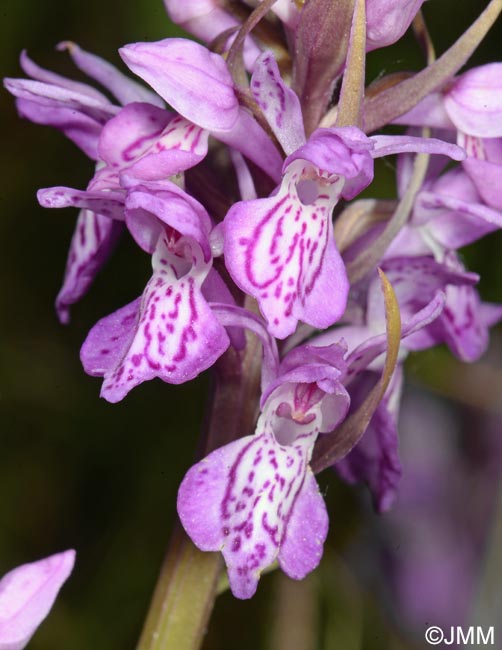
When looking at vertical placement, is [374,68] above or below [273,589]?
above

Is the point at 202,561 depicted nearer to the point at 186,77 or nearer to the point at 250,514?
the point at 250,514

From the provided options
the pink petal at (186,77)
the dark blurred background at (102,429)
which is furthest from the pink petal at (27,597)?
the dark blurred background at (102,429)

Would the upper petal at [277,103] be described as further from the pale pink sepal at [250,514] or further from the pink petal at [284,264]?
the pale pink sepal at [250,514]

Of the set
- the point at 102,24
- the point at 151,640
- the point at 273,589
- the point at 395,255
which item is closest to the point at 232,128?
the point at 395,255

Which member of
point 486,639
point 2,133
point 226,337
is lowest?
point 486,639

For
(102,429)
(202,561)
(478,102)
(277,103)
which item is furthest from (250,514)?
(102,429)

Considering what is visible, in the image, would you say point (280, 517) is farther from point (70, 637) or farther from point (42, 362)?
point (42, 362)

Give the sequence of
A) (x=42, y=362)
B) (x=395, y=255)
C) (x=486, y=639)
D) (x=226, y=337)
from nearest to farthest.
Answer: (x=226, y=337) < (x=395, y=255) < (x=486, y=639) < (x=42, y=362)
